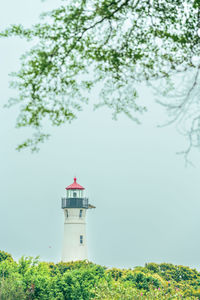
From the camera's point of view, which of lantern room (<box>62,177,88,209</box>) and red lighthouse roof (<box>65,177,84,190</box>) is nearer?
lantern room (<box>62,177,88,209</box>)

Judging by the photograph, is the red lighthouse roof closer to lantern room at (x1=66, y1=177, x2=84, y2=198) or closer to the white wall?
lantern room at (x1=66, y1=177, x2=84, y2=198)

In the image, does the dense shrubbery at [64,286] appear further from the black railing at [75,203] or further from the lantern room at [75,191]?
the lantern room at [75,191]

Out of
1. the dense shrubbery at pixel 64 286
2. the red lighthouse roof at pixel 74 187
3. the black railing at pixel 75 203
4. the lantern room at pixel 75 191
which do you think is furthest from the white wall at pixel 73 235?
the dense shrubbery at pixel 64 286

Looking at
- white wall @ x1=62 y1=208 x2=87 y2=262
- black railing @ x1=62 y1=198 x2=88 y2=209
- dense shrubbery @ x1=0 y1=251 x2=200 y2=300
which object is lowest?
dense shrubbery @ x1=0 y1=251 x2=200 y2=300

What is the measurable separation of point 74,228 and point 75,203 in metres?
2.33

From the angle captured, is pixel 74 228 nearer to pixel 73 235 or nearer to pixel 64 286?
pixel 73 235

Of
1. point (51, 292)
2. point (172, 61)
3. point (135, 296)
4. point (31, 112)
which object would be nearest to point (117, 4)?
point (172, 61)

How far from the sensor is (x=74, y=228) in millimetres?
42656

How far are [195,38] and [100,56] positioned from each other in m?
1.77

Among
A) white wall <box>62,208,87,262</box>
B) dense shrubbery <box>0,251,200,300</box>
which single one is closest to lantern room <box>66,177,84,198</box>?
white wall <box>62,208,87,262</box>

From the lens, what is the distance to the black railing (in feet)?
140

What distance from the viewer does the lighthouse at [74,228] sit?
140 ft

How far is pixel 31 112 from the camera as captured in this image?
7773 mm

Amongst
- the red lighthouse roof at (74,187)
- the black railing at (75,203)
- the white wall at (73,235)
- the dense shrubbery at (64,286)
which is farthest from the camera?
the red lighthouse roof at (74,187)
